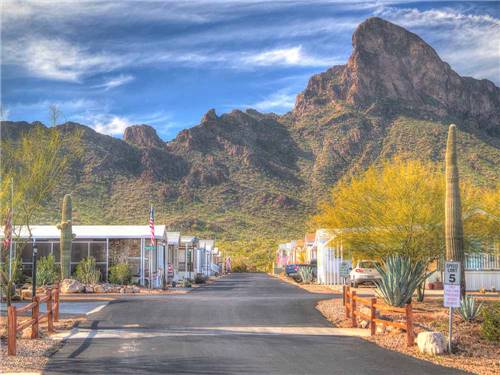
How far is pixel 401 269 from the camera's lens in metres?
21.9

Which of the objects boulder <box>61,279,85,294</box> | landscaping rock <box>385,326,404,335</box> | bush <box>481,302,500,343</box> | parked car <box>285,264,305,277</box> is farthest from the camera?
parked car <box>285,264,305,277</box>

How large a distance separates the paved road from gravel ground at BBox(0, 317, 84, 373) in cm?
26

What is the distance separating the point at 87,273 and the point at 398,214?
58.0 feet

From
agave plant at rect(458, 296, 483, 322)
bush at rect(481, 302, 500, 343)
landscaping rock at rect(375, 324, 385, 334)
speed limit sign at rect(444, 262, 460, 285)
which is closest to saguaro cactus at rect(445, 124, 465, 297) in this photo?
agave plant at rect(458, 296, 483, 322)

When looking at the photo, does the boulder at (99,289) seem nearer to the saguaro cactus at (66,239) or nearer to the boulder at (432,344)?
the saguaro cactus at (66,239)

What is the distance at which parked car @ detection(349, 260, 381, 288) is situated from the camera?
38.1m

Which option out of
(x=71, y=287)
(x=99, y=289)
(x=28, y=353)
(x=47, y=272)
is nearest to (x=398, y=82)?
(x=47, y=272)

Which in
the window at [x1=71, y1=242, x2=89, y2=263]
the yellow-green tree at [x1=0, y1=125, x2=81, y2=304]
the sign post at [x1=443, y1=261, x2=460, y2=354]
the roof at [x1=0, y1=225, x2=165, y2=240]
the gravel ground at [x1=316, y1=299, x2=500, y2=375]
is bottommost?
the gravel ground at [x1=316, y1=299, x2=500, y2=375]

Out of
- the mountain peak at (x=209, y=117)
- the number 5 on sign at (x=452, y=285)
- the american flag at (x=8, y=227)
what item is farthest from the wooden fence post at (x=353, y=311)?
the mountain peak at (x=209, y=117)

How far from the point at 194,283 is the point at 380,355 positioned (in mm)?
36604

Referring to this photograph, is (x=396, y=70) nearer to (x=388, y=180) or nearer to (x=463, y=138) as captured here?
(x=463, y=138)

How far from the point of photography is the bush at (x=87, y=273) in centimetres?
3659

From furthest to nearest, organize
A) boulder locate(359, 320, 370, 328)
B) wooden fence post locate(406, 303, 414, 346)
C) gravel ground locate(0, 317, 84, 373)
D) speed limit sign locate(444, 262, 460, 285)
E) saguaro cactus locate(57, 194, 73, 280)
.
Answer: saguaro cactus locate(57, 194, 73, 280), boulder locate(359, 320, 370, 328), wooden fence post locate(406, 303, 414, 346), speed limit sign locate(444, 262, 460, 285), gravel ground locate(0, 317, 84, 373)

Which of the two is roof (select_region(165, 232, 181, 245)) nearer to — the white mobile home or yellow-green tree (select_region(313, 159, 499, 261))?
the white mobile home
